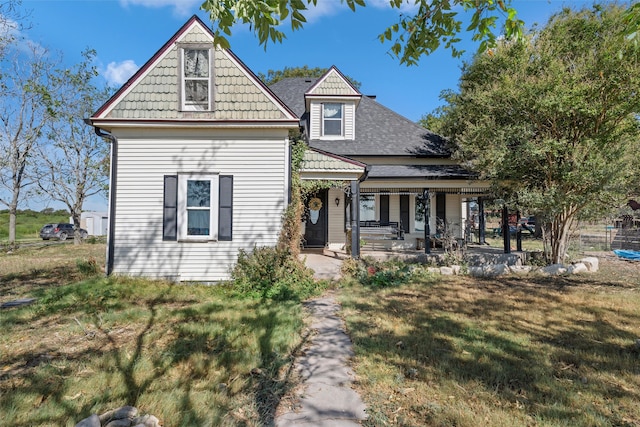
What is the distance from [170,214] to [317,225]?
6697 mm

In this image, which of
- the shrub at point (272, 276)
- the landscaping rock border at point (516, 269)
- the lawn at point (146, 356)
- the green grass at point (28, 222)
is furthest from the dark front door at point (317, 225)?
the green grass at point (28, 222)

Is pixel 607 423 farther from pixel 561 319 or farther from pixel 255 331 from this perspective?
pixel 255 331

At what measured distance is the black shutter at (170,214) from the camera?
800 centimetres

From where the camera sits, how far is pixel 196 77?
827cm

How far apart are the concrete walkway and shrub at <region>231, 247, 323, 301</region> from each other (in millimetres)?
1702

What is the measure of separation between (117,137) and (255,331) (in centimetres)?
644

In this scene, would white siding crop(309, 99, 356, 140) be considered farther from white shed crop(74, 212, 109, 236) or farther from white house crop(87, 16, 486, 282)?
white shed crop(74, 212, 109, 236)

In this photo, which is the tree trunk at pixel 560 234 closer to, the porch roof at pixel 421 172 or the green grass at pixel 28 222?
the porch roof at pixel 421 172

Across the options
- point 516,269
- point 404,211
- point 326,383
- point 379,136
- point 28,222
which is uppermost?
point 379,136

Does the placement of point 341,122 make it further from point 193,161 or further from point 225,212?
point 225,212

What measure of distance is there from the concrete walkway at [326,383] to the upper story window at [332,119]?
393 inches

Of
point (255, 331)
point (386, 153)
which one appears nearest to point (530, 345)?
point (255, 331)

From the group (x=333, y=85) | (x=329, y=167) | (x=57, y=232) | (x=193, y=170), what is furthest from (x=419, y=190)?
(x=57, y=232)

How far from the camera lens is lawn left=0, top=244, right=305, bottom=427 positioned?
A: 2828 millimetres
